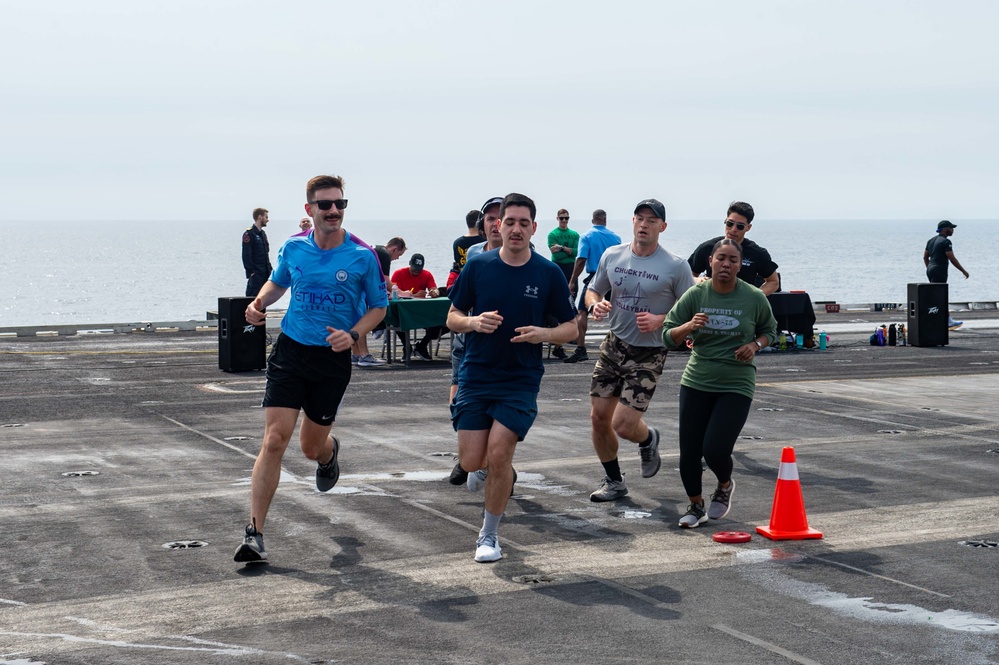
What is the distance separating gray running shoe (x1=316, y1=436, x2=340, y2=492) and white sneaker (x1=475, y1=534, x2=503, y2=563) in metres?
1.51

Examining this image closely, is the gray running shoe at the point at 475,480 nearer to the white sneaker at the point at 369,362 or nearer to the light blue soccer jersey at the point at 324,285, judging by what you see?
the light blue soccer jersey at the point at 324,285

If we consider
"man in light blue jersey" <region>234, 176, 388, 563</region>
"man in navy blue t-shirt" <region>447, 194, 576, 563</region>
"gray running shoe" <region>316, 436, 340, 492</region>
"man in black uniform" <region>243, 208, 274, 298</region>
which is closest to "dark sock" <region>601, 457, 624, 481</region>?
"man in navy blue t-shirt" <region>447, 194, 576, 563</region>

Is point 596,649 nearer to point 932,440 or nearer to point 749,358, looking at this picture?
point 749,358

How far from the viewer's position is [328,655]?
5637 mm

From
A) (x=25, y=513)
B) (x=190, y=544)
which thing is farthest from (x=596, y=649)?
(x=25, y=513)

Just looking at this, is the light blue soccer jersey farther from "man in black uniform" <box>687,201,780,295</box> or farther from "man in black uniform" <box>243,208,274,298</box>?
"man in black uniform" <box>243,208,274,298</box>

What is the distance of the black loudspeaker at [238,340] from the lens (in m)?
17.3

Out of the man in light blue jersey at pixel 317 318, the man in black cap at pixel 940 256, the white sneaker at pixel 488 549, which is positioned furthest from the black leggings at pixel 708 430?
the man in black cap at pixel 940 256

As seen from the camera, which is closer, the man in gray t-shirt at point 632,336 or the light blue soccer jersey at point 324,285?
the light blue soccer jersey at point 324,285

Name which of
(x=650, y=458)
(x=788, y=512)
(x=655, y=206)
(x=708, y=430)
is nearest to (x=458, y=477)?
(x=650, y=458)

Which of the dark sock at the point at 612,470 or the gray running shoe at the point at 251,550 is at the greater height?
the dark sock at the point at 612,470

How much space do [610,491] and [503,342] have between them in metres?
1.97

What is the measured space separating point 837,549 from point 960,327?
2110 cm

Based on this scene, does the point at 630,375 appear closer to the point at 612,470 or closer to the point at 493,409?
the point at 612,470
